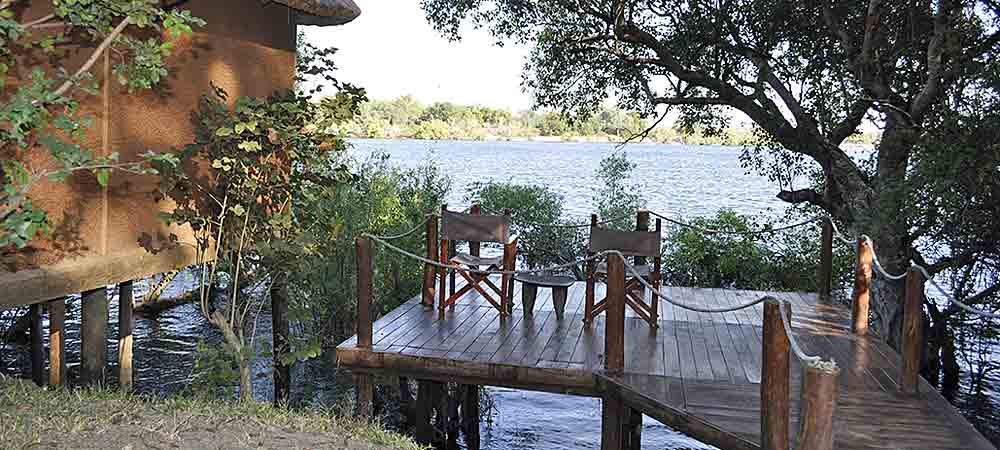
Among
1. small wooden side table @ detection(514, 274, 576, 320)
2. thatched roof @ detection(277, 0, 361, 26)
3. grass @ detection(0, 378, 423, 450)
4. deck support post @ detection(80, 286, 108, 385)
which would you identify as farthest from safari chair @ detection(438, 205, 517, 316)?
deck support post @ detection(80, 286, 108, 385)

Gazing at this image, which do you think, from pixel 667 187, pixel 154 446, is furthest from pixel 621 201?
pixel 667 187

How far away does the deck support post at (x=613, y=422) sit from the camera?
17.1 feet

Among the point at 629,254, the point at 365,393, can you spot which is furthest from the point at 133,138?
the point at 629,254

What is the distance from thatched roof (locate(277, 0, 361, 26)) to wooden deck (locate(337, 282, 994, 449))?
7.37ft

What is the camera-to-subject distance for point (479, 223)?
6.51m

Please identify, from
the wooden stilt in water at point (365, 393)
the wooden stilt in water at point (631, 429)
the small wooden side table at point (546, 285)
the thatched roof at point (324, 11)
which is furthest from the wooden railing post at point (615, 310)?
the thatched roof at point (324, 11)

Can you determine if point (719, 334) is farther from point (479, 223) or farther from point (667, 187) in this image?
point (667, 187)

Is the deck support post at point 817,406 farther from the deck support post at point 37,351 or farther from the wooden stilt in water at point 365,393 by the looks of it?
the deck support post at point 37,351

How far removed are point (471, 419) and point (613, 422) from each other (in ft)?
10.1

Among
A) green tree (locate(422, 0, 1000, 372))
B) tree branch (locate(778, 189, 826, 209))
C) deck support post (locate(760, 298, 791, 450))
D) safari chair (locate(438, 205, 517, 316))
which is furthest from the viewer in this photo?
tree branch (locate(778, 189, 826, 209))

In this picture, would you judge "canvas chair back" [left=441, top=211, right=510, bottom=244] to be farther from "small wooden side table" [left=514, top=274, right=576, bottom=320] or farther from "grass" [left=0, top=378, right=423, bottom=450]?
"grass" [left=0, top=378, right=423, bottom=450]

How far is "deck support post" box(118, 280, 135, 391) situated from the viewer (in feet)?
19.8

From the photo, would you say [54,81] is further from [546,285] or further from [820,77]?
[820,77]

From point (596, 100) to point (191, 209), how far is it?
236 inches
